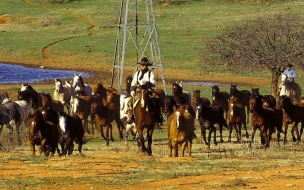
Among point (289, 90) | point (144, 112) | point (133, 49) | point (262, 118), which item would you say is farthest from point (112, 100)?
point (133, 49)

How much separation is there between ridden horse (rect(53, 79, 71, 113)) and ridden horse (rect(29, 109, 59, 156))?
11.9 meters

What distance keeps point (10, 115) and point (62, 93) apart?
23.7 ft

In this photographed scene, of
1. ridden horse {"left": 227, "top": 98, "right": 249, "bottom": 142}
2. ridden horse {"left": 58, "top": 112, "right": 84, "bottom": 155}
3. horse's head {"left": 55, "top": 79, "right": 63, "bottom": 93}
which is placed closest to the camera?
ridden horse {"left": 58, "top": 112, "right": 84, "bottom": 155}

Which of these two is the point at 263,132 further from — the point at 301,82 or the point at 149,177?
the point at 301,82

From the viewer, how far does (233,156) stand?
20219mm

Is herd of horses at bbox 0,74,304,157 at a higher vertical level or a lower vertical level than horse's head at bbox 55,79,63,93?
lower

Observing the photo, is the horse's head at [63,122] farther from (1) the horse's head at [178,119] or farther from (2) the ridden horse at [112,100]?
(2) the ridden horse at [112,100]

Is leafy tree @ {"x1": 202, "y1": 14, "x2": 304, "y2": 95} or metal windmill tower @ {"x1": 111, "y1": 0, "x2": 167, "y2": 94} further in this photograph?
leafy tree @ {"x1": 202, "y1": 14, "x2": 304, "y2": 95}

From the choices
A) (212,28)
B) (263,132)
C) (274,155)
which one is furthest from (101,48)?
(274,155)

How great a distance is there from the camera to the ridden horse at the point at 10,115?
1007 inches

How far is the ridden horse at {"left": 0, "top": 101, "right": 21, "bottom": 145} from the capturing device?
25.6 meters

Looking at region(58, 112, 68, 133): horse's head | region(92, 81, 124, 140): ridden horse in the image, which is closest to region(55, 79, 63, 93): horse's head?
region(92, 81, 124, 140): ridden horse

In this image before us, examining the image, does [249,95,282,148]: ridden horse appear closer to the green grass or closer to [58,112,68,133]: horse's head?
[58,112,68,133]: horse's head

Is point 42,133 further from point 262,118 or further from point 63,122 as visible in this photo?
point 262,118
